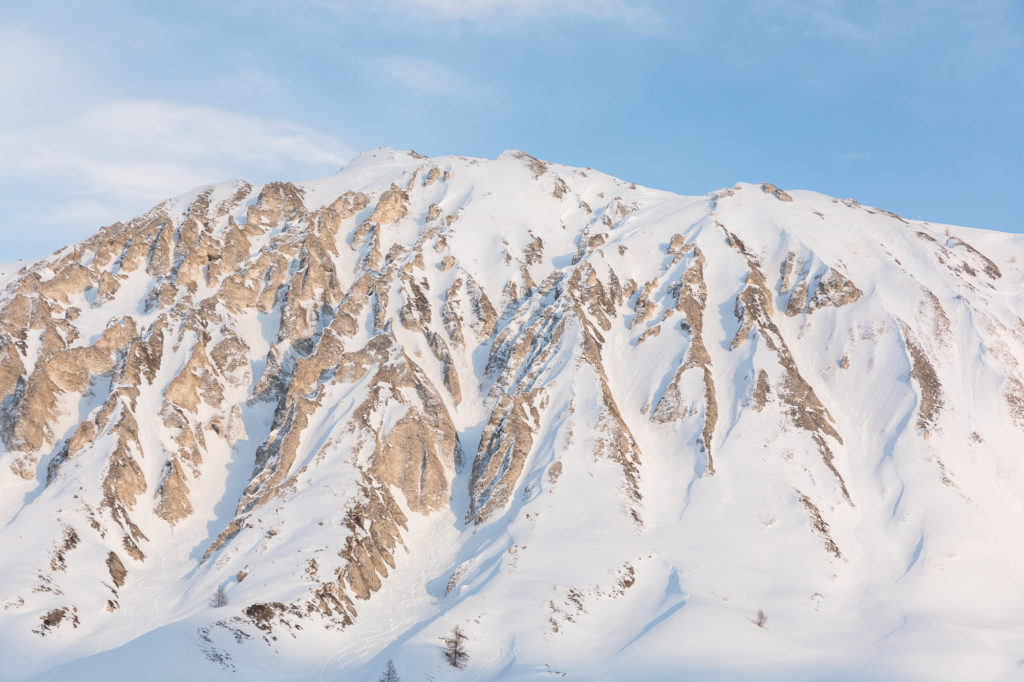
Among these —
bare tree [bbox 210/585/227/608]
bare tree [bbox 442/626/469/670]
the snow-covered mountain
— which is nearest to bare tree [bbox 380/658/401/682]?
the snow-covered mountain

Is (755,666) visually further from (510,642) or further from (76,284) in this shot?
(76,284)

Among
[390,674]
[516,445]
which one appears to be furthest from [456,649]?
[516,445]

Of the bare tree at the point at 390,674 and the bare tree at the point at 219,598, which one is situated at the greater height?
the bare tree at the point at 219,598

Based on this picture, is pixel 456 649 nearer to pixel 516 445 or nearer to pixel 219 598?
pixel 219 598

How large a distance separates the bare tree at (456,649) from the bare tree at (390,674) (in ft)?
12.8

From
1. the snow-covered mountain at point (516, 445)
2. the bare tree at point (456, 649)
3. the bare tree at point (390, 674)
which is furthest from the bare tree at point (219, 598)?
the bare tree at point (456, 649)

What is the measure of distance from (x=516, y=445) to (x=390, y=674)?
31047 mm

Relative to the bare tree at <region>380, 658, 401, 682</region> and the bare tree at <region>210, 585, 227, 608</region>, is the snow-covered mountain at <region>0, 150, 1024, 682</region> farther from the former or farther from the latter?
the bare tree at <region>210, 585, 227, 608</region>

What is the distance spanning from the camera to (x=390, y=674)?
5138 centimetres

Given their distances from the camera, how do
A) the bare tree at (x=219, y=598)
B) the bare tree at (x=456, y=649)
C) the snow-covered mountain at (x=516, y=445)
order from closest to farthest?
1. the bare tree at (x=456, y=649)
2. the snow-covered mountain at (x=516, y=445)
3. the bare tree at (x=219, y=598)

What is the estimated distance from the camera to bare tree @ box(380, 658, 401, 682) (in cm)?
5102

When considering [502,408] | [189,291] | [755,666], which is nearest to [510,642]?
[755,666]

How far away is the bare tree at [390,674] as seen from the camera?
51.0m

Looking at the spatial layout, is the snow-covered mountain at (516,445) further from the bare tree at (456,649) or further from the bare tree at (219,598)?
the bare tree at (219,598)
